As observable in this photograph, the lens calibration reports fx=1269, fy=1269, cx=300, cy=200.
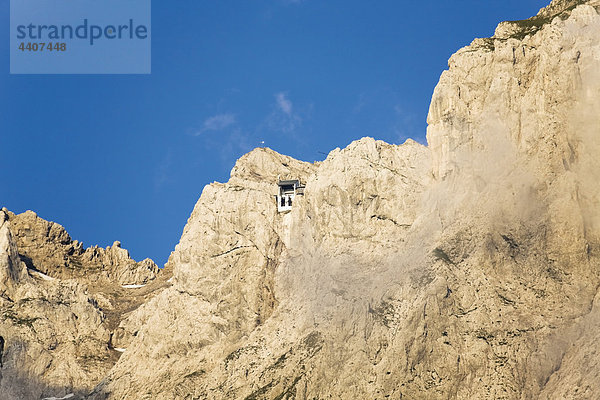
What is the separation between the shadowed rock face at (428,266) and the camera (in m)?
161

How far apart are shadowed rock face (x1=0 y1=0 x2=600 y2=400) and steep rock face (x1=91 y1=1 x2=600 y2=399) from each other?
0.74 ft

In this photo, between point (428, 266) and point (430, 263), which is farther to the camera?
point (430, 263)

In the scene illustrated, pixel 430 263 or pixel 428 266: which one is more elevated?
pixel 430 263

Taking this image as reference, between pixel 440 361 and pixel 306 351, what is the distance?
2143 cm

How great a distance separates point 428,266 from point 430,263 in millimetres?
505

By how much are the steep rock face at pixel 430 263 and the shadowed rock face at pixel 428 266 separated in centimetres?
23

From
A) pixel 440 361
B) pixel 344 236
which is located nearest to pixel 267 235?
pixel 344 236

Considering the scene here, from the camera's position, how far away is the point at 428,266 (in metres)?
172

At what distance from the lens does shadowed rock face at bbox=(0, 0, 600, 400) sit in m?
161

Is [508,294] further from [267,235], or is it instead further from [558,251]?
[267,235]

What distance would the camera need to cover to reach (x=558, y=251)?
166250mm

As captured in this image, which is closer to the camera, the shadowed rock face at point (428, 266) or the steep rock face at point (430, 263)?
the shadowed rock face at point (428, 266)

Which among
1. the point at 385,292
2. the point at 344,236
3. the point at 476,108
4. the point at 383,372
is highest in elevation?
the point at 476,108

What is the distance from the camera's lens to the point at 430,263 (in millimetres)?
171625
